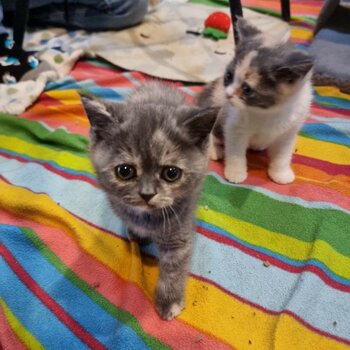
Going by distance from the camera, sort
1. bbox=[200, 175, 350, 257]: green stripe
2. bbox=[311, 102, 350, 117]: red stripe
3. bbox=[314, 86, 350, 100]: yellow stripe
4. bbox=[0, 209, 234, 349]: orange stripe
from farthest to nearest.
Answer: bbox=[314, 86, 350, 100]: yellow stripe → bbox=[311, 102, 350, 117]: red stripe → bbox=[200, 175, 350, 257]: green stripe → bbox=[0, 209, 234, 349]: orange stripe

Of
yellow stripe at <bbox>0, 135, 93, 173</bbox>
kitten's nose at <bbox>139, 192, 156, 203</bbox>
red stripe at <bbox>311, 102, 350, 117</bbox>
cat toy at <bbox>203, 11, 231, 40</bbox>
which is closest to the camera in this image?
kitten's nose at <bbox>139, 192, 156, 203</bbox>

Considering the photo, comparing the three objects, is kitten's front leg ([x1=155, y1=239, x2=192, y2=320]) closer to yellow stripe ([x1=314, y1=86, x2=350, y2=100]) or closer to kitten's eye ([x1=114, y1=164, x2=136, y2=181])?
kitten's eye ([x1=114, y1=164, x2=136, y2=181])

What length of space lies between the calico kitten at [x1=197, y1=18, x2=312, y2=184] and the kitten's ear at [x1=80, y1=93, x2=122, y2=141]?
361 mm

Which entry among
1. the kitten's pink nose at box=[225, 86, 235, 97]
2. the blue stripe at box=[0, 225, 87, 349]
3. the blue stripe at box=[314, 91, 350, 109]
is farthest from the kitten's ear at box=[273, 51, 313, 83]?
the blue stripe at box=[0, 225, 87, 349]

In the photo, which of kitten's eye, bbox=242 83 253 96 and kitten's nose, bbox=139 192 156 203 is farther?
kitten's eye, bbox=242 83 253 96

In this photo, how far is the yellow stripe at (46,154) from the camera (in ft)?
4.44

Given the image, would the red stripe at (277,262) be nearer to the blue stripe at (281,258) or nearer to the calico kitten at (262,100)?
the blue stripe at (281,258)

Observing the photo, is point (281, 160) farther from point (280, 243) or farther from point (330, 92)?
point (330, 92)

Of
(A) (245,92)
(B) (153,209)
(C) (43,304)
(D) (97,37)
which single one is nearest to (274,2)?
(D) (97,37)

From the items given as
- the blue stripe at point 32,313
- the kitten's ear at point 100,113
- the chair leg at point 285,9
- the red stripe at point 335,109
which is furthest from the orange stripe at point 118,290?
the chair leg at point 285,9

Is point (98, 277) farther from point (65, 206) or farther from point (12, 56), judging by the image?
point (12, 56)

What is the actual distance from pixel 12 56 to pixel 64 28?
516 mm

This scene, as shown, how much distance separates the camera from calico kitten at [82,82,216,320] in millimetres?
794

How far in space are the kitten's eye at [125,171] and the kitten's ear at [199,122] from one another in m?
0.16
